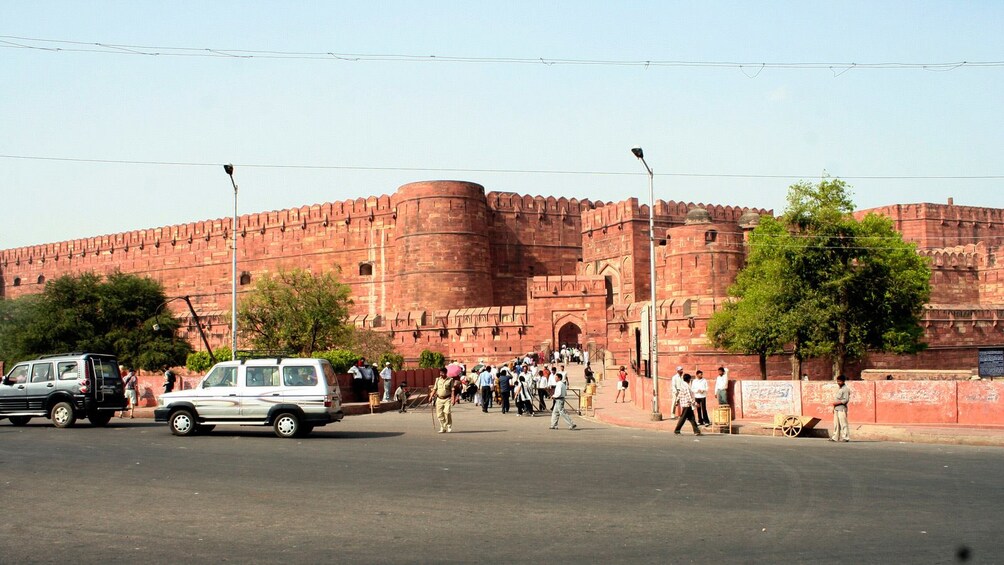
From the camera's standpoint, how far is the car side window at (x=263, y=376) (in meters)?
13.4

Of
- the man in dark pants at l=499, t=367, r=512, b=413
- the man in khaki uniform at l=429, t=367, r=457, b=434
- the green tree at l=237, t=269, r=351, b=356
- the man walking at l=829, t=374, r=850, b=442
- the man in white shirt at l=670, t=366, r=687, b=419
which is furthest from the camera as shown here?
the green tree at l=237, t=269, r=351, b=356

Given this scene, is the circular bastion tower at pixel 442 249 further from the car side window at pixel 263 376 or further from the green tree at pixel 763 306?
the car side window at pixel 263 376

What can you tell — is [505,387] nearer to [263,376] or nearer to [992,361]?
[263,376]

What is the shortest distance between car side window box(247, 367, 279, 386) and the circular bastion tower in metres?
28.3

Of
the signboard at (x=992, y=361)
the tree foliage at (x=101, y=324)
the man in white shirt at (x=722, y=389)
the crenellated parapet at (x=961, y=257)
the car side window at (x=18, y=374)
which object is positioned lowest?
the signboard at (x=992, y=361)

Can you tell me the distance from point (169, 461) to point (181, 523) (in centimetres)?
385

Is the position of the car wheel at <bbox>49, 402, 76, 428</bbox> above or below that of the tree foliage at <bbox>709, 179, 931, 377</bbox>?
below

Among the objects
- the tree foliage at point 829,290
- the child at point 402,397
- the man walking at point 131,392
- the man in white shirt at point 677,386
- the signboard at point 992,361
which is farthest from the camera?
the signboard at point 992,361

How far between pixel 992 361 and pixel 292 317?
78.7 ft

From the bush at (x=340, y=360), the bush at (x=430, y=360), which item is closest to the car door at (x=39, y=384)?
the bush at (x=340, y=360)

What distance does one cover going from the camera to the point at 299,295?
30.7 m

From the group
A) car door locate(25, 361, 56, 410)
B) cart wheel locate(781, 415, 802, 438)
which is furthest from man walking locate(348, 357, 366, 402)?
cart wheel locate(781, 415, 802, 438)

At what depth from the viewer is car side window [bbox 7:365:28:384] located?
15.7m

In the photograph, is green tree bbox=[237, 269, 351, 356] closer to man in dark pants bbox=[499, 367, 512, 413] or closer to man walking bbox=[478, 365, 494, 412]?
man walking bbox=[478, 365, 494, 412]
